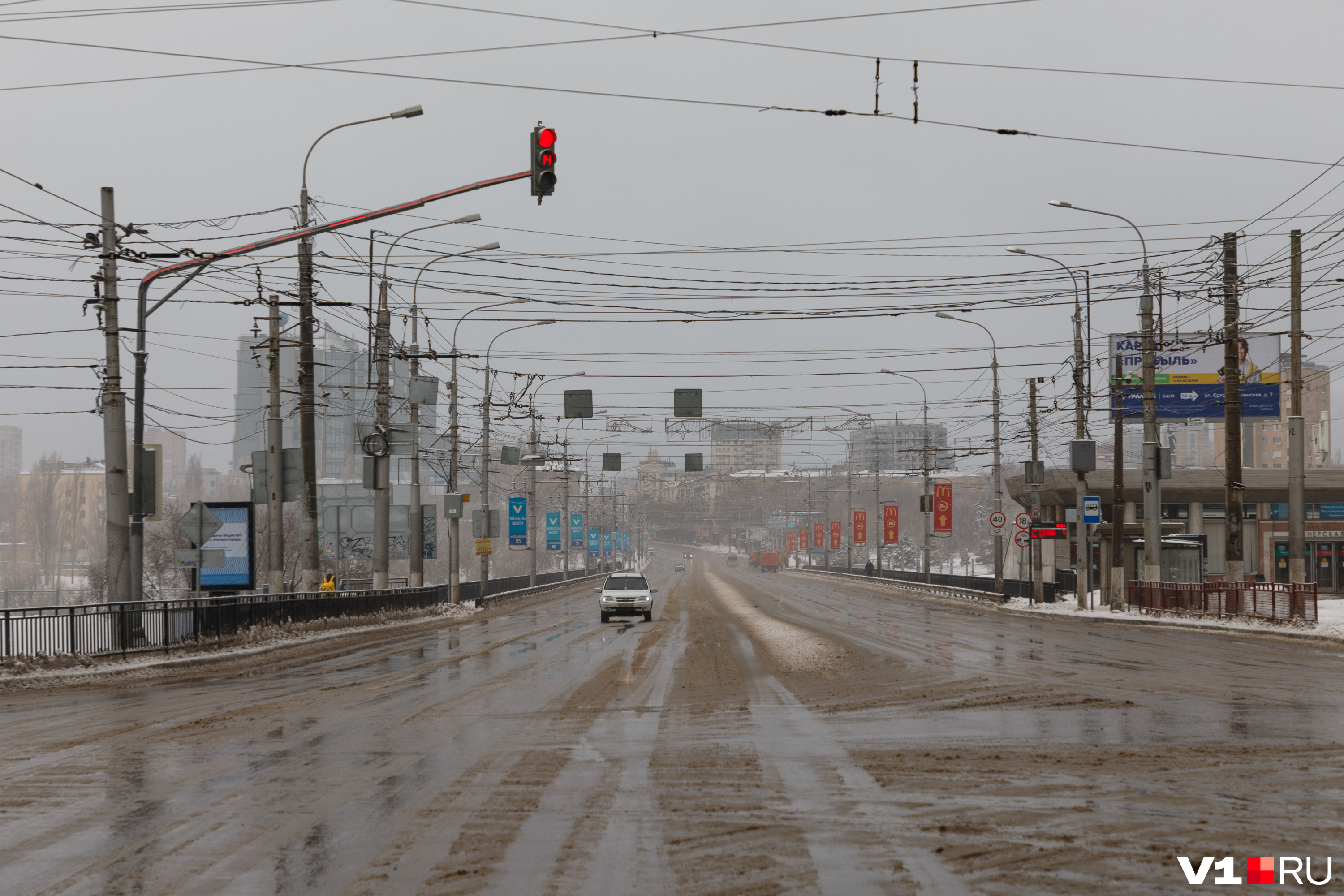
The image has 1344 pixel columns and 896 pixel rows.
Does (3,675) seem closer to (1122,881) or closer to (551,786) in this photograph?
(551,786)

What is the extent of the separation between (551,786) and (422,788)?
39.4 inches

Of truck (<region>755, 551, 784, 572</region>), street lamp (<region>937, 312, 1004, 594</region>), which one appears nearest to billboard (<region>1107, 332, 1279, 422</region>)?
street lamp (<region>937, 312, 1004, 594</region>)

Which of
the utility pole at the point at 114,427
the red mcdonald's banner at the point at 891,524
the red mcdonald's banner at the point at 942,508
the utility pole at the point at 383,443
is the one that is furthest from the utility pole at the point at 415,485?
the red mcdonald's banner at the point at 891,524

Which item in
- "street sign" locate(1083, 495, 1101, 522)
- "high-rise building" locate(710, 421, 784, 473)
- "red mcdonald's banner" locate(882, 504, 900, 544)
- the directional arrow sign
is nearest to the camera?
the directional arrow sign

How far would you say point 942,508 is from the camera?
6356cm

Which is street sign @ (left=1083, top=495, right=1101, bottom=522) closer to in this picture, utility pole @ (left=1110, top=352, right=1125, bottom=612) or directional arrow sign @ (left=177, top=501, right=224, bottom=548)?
utility pole @ (left=1110, top=352, right=1125, bottom=612)

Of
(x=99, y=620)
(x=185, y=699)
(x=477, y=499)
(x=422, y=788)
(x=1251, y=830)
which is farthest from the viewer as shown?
(x=477, y=499)

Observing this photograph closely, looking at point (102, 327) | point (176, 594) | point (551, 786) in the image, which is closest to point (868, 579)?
point (176, 594)

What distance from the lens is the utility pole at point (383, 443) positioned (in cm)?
3506

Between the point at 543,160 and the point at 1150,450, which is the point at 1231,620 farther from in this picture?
the point at 543,160

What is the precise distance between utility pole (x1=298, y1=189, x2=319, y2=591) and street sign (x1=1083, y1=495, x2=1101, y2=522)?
2537cm

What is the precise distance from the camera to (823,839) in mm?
7250

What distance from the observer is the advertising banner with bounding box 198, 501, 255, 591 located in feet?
102

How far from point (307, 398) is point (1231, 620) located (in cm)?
2632
